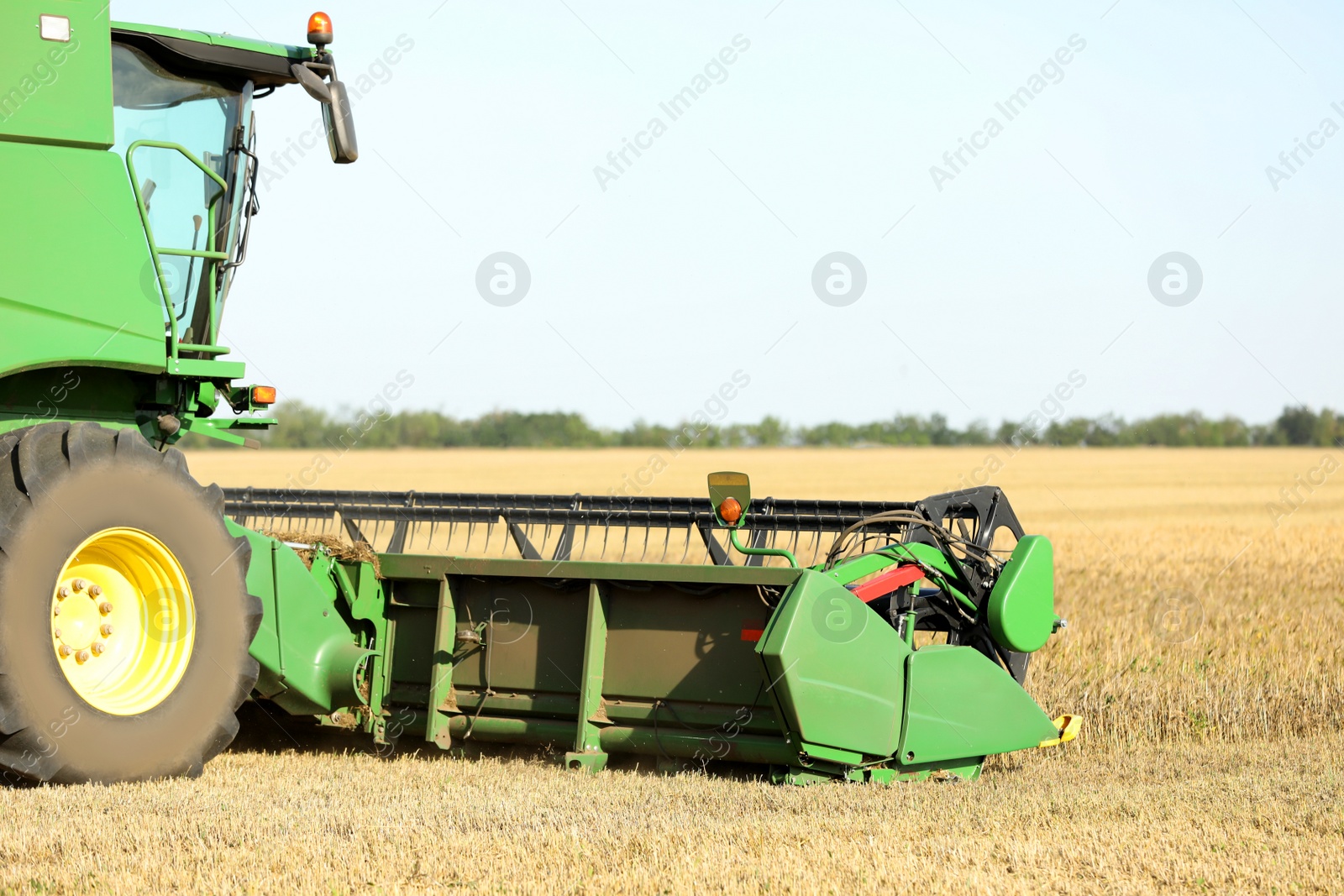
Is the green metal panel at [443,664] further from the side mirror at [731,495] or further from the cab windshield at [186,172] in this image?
the cab windshield at [186,172]

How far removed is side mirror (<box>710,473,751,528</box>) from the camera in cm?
534

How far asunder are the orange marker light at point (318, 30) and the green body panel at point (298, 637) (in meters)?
1.98

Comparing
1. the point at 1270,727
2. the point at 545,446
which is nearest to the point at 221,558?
the point at 1270,727

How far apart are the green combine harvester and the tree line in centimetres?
3218

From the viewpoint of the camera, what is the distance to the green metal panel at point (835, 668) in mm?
4840

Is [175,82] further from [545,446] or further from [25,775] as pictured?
[545,446]

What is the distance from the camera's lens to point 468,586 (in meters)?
5.91

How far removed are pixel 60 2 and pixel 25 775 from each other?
2.56 meters

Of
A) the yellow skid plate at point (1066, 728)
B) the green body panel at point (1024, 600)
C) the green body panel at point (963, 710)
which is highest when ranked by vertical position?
the green body panel at point (1024, 600)

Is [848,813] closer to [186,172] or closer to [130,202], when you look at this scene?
[130,202]

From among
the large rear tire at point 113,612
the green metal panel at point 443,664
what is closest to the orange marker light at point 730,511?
the green metal panel at point 443,664

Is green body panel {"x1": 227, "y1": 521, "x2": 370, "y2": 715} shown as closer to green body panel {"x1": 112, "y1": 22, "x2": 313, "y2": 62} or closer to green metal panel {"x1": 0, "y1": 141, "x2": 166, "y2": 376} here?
green metal panel {"x1": 0, "y1": 141, "x2": 166, "y2": 376}

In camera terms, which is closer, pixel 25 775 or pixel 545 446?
pixel 25 775

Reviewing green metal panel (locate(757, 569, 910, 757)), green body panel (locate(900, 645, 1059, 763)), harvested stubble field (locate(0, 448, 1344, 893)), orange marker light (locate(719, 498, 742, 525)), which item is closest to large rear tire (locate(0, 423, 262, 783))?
harvested stubble field (locate(0, 448, 1344, 893))
